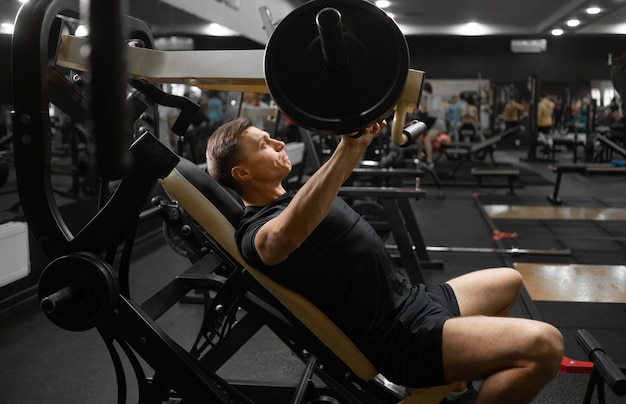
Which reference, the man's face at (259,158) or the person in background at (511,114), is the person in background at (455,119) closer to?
the person in background at (511,114)

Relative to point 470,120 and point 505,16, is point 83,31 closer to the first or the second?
point 470,120

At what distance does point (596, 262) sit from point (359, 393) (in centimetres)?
264

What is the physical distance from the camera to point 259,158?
144 centimetres

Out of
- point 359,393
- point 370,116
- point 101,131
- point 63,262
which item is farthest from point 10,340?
point 101,131

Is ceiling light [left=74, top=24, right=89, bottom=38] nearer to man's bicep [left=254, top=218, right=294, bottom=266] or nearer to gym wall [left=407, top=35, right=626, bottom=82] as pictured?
man's bicep [left=254, top=218, right=294, bottom=266]

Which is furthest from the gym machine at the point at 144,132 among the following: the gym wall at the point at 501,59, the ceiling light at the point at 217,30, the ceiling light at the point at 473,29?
the gym wall at the point at 501,59

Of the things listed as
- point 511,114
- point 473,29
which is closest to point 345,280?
point 511,114

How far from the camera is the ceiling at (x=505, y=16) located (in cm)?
832

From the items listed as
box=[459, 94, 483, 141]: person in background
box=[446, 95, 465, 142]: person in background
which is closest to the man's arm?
box=[459, 94, 483, 141]: person in background

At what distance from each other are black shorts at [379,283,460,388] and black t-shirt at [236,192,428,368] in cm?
1

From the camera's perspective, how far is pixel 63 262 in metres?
1.26

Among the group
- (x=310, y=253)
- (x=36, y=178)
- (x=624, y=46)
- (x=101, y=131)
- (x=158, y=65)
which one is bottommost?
(x=310, y=253)

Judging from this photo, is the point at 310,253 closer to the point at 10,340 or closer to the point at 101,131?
the point at 101,131

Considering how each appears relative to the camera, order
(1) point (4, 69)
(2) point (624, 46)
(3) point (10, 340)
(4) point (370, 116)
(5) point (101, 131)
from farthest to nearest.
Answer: (2) point (624, 46) < (1) point (4, 69) < (3) point (10, 340) < (4) point (370, 116) < (5) point (101, 131)
